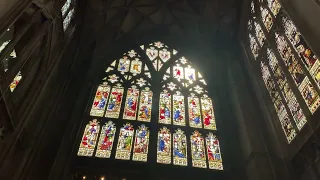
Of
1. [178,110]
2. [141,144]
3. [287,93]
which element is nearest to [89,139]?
[141,144]

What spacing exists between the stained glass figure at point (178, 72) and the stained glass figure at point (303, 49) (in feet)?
11.8

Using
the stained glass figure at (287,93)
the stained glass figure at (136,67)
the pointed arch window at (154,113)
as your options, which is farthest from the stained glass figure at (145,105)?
the stained glass figure at (287,93)

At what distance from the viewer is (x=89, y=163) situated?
7457 millimetres

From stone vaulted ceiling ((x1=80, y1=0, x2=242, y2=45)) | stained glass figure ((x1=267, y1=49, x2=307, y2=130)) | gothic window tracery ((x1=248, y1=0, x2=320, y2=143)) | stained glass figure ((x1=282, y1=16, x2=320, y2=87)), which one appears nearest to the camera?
stained glass figure ((x1=282, y1=16, x2=320, y2=87))

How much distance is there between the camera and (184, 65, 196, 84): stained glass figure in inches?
408

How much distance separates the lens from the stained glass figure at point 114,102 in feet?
28.7

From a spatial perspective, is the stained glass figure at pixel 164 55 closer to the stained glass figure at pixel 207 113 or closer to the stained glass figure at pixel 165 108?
the stained glass figure at pixel 165 108

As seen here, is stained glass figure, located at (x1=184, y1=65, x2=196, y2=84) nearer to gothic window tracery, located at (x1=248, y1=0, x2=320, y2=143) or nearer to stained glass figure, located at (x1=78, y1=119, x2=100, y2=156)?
gothic window tracery, located at (x1=248, y1=0, x2=320, y2=143)

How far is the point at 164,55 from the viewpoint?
36.5 ft

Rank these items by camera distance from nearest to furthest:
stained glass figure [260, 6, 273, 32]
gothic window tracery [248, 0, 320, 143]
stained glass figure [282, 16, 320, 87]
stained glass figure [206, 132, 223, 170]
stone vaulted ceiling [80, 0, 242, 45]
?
1. stained glass figure [282, 16, 320, 87]
2. gothic window tracery [248, 0, 320, 143]
3. stained glass figure [206, 132, 223, 170]
4. stained glass figure [260, 6, 273, 32]
5. stone vaulted ceiling [80, 0, 242, 45]

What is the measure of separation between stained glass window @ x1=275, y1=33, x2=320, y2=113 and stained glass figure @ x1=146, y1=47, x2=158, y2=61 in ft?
13.7

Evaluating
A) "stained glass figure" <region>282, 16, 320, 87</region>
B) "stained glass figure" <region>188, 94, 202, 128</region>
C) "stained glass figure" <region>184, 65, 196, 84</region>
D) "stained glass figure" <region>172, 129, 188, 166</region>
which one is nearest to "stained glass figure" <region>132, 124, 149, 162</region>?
"stained glass figure" <region>172, 129, 188, 166</region>

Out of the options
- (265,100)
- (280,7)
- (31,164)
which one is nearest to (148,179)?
(31,164)

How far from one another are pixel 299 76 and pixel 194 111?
321 centimetres
